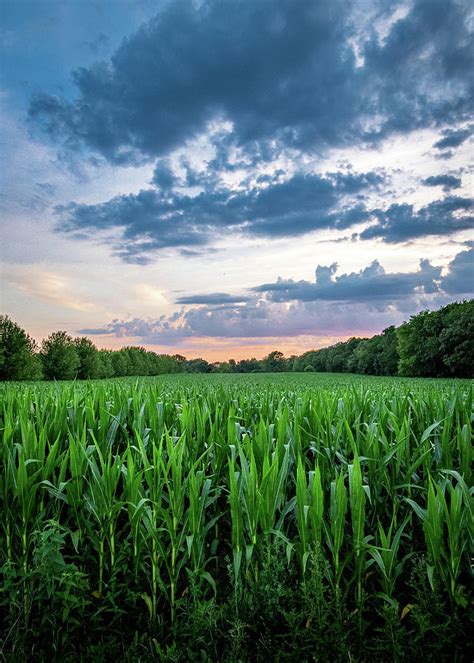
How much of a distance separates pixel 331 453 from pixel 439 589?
1.29m

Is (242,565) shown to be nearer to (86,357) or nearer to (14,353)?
(14,353)

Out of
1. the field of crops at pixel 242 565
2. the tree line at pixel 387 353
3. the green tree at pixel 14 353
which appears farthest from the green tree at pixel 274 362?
the field of crops at pixel 242 565

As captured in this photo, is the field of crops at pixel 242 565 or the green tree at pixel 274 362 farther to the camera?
the green tree at pixel 274 362

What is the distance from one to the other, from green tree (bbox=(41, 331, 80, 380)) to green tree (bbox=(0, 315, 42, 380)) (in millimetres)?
6416

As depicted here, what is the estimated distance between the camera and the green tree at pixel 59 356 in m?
49.9

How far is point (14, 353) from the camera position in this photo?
4203 centimetres

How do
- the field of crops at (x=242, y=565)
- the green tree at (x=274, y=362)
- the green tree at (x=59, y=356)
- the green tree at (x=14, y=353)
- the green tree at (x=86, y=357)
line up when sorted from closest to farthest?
the field of crops at (x=242, y=565), the green tree at (x=14, y=353), the green tree at (x=59, y=356), the green tree at (x=86, y=357), the green tree at (x=274, y=362)

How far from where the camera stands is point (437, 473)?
403cm

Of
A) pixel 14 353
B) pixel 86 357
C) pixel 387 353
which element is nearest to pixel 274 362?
pixel 387 353

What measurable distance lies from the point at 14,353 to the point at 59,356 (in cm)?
851

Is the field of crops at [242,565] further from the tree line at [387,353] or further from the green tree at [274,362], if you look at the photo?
the green tree at [274,362]

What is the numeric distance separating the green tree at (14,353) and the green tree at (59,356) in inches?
253

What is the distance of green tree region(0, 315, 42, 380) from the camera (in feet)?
136

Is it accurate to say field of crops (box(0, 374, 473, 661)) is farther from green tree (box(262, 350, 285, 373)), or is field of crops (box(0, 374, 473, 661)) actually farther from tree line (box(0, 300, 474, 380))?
green tree (box(262, 350, 285, 373))
